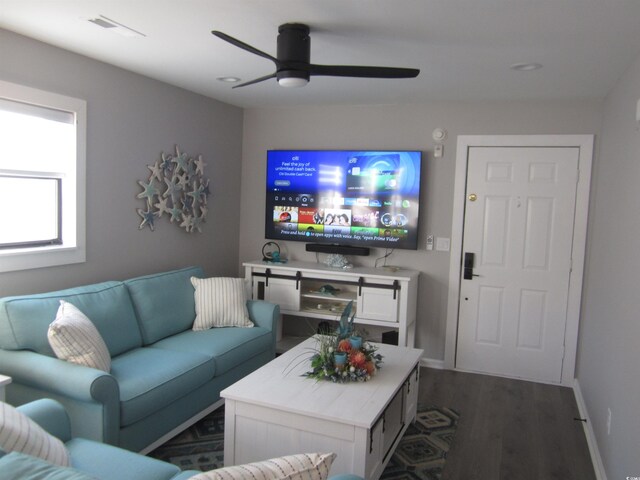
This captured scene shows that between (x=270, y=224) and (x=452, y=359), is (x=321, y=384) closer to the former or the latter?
(x=452, y=359)

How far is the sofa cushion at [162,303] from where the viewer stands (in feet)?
11.5

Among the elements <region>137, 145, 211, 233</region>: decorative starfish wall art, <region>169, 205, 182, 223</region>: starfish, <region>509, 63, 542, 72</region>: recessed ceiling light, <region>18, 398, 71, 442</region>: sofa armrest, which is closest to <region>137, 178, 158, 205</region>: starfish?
<region>137, 145, 211, 233</region>: decorative starfish wall art

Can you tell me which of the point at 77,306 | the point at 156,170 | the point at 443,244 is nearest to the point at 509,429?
the point at 443,244

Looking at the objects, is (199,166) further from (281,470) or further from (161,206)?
(281,470)

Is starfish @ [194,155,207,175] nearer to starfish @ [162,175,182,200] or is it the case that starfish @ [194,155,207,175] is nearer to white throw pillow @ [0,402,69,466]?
starfish @ [162,175,182,200]

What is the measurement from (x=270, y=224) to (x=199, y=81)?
158cm

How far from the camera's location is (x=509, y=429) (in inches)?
135

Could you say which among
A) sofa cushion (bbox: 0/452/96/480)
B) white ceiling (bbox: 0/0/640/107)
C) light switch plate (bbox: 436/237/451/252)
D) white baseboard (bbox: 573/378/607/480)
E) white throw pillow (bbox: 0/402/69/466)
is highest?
white ceiling (bbox: 0/0/640/107)

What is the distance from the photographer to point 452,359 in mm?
4594

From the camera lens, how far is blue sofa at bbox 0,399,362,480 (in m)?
1.94

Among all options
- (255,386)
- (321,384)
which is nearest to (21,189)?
(255,386)

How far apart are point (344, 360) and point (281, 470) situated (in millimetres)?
1419

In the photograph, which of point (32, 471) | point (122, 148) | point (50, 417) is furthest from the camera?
point (122, 148)

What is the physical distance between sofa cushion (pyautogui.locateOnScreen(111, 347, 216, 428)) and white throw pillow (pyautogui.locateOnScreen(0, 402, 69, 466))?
83 cm
